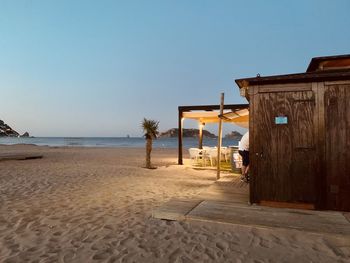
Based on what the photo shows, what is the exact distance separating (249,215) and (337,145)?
192 centimetres

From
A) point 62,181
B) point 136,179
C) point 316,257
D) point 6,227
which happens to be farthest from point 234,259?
point 62,181

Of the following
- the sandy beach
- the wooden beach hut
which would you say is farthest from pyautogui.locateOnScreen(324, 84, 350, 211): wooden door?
the sandy beach

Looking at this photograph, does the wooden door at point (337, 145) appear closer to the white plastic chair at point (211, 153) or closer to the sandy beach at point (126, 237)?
the sandy beach at point (126, 237)

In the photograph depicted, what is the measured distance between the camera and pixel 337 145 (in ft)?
16.1

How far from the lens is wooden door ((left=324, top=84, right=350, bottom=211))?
15.9ft

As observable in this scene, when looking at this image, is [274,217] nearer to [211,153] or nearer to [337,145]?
[337,145]

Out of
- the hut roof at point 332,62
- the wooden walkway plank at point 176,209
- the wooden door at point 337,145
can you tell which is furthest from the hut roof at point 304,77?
the hut roof at point 332,62

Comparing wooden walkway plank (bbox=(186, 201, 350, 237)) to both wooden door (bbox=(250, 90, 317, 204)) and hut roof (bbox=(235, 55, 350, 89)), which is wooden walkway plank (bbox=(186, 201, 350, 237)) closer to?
wooden door (bbox=(250, 90, 317, 204))

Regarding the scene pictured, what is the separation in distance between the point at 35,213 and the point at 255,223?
147 inches

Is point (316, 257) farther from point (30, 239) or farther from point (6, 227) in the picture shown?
point (6, 227)

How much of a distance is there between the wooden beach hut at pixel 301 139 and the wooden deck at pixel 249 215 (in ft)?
1.01

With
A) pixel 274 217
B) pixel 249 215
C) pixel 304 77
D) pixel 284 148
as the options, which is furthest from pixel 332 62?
pixel 249 215

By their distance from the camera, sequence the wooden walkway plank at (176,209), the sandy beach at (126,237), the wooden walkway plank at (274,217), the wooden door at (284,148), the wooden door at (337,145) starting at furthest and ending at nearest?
1. the wooden door at (284,148)
2. the wooden door at (337,145)
3. the wooden walkway plank at (176,209)
4. the wooden walkway plank at (274,217)
5. the sandy beach at (126,237)

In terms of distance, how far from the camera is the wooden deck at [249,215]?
414cm
